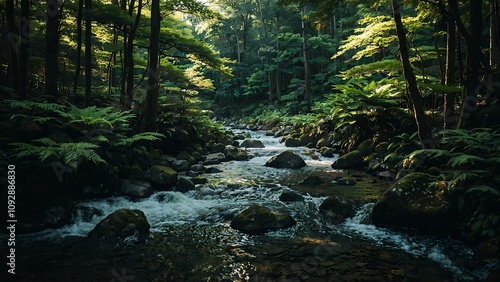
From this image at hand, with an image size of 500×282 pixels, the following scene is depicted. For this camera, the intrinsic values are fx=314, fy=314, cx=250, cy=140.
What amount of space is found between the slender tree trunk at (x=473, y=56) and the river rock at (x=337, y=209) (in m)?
4.52

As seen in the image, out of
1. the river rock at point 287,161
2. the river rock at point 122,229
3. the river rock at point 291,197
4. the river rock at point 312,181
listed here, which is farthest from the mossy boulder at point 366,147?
the river rock at point 122,229

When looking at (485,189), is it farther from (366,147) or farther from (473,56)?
A: (366,147)

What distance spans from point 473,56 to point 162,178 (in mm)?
9016

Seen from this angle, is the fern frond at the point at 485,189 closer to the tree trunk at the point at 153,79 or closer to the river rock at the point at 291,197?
the river rock at the point at 291,197

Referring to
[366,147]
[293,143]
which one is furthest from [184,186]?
[293,143]

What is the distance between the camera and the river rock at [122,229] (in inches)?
225

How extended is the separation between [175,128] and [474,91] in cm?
Result: 1074

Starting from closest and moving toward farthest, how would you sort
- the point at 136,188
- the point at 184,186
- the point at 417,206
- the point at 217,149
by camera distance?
the point at 417,206 < the point at 136,188 < the point at 184,186 < the point at 217,149

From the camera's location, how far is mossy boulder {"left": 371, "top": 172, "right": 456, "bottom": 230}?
5773mm

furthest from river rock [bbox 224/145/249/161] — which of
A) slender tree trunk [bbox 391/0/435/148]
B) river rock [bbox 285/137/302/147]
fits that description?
slender tree trunk [bbox 391/0/435/148]

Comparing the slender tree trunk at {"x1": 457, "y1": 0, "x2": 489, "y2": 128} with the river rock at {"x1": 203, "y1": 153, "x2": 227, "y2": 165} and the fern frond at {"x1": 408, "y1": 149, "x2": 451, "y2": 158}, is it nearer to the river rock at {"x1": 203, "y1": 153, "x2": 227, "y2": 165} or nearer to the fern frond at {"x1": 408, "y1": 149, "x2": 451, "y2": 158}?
the fern frond at {"x1": 408, "y1": 149, "x2": 451, "y2": 158}

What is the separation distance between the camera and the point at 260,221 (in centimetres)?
630

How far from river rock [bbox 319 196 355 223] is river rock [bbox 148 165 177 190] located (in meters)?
4.39

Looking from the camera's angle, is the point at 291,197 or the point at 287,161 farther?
the point at 287,161
